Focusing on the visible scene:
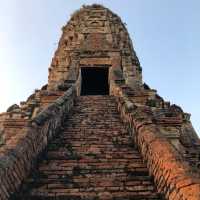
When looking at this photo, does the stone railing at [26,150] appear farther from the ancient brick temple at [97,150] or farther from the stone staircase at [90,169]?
the stone staircase at [90,169]

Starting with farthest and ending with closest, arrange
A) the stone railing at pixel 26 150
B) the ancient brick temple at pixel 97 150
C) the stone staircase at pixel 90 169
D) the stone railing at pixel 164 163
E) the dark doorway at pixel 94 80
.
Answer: the dark doorway at pixel 94 80 < the stone staircase at pixel 90 169 < the ancient brick temple at pixel 97 150 < the stone railing at pixel 26 150 < the stone railing at pixel 164 163

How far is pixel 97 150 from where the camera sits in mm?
6902

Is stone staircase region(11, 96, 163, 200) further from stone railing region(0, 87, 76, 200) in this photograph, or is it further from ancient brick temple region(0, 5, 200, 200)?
stone railing region(0, 87, 76, 200)

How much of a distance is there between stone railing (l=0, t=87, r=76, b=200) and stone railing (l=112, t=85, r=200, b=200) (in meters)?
1.66

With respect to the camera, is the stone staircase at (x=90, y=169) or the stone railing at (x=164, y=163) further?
the stone staircase at (x=90, y=169)

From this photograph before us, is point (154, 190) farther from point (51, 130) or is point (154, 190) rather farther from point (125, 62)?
point (125, 62)

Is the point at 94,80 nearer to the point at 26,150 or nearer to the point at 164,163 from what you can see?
the point at 26,150

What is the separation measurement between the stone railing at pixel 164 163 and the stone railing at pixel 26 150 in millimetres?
1660

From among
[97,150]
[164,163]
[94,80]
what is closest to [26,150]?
[97,150]

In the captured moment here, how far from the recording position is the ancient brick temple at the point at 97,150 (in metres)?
5.11

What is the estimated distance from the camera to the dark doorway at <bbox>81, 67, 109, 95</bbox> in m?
15.2

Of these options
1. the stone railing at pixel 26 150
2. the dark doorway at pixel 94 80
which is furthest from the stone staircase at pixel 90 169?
the dark doorway at pixel 94 80

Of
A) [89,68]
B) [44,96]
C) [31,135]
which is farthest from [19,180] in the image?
[89,68]

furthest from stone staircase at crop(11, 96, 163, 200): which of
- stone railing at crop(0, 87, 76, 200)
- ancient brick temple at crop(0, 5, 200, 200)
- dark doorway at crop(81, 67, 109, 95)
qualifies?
dark doorway at crop(81, 67, 109, 95)
